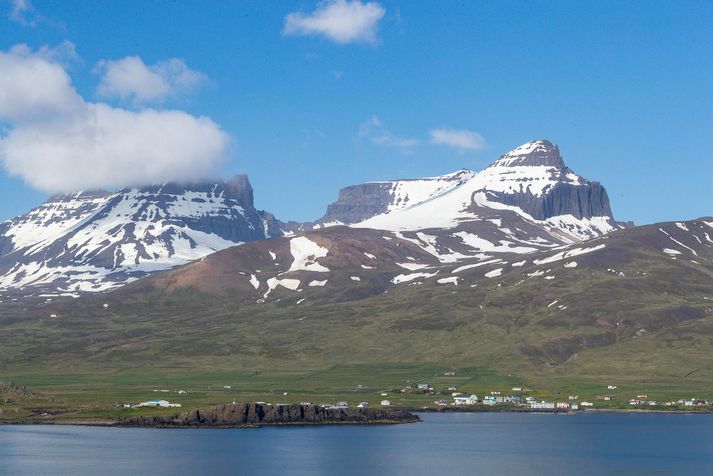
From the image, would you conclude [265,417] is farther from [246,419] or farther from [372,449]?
[372,449]

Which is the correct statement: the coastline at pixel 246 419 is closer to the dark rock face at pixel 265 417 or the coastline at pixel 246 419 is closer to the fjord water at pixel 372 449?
the dark rock face at pixel 265 417

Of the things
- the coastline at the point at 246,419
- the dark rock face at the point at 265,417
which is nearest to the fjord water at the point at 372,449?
the coastline at the point at 246,419

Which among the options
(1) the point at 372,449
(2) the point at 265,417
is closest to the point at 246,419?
(2) the point at 265,417

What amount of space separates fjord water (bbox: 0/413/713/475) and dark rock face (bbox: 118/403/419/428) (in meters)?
5.67

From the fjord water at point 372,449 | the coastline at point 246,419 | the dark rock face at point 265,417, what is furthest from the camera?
the dark rock face at point 265,417

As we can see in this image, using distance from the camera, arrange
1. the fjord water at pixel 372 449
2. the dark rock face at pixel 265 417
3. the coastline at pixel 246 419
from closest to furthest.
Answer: the fjord water at pixel 372 449
the coastline at pixel 246 419
the dark rock face at pixel 265 417

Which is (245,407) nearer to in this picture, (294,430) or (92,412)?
(294,430)

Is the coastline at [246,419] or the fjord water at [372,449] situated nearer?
the fjord water at [372,449]

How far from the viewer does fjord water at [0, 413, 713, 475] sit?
135250 millimetres

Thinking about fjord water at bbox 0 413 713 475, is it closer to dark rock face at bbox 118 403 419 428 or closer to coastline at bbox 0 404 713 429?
coastline at bbox 0 404 713 429

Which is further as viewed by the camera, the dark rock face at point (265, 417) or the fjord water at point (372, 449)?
the dark rock face at point (265, 417)

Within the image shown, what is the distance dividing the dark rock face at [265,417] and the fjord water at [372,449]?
18.6 feet

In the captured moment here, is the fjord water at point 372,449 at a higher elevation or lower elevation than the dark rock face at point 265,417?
lower

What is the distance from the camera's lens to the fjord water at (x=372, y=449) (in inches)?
5325
